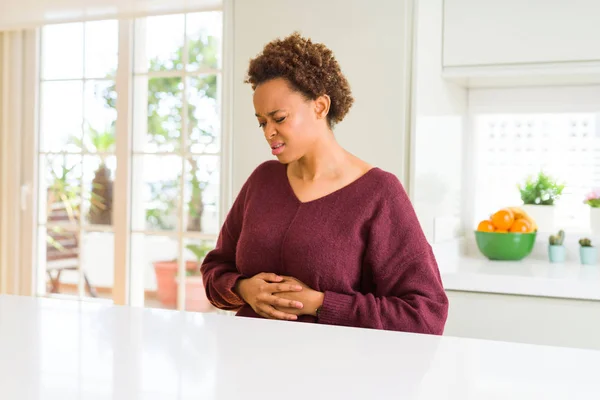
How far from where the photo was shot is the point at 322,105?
1.55m

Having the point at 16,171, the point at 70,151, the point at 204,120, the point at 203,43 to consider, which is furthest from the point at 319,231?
the point at 203,43

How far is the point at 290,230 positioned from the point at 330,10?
1174 millimetres

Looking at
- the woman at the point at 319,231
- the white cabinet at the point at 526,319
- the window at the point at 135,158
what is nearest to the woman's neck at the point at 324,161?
the woman at the point at 319,231

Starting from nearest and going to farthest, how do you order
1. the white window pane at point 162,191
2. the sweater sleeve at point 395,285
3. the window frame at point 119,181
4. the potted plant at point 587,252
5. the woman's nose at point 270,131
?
the sweater sleeve at point 395,285 < the woman's nose at point 270,131 < the potted plant at point 587,252 < the window frame at point 119,181 < the white window pane at point 162,191

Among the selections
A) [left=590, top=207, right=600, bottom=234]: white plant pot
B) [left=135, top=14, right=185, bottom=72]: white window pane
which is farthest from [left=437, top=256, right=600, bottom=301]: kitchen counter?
[left=135, top=14, right=185, bottom=72]: white window pane

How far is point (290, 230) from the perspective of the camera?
4.94ft

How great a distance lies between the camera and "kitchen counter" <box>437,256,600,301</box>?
2123 millimetres

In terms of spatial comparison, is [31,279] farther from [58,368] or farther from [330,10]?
[58,368]

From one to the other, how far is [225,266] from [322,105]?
0.44 metres

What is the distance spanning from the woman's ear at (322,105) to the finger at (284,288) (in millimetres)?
384

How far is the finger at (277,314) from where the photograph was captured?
1415mm

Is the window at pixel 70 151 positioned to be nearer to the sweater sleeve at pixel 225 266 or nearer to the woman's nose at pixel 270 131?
the sweater sleeve at pixel 225 266

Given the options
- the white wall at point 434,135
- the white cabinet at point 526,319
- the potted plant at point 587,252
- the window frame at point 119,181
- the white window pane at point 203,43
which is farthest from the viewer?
the white window pane at point 203,43

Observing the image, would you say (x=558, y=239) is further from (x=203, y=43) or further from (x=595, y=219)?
(x=203, y=43)
